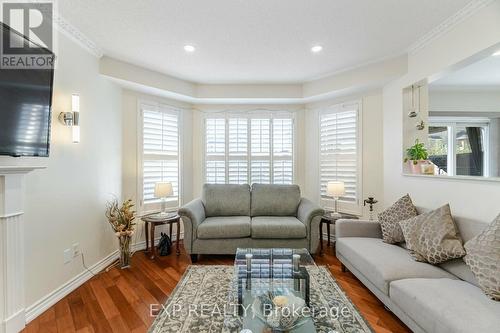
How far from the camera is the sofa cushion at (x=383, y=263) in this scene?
1917 mm

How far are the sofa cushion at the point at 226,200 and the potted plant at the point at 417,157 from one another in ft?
7.61

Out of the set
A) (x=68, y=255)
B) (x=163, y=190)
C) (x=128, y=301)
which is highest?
(x=163, y=190)

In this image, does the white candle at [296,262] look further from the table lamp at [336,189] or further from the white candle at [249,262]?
the table lamp at [336,189]

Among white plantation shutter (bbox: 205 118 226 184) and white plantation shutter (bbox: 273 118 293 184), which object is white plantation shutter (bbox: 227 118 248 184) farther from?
white plantation shutter (bbox: 273 118 293 184)

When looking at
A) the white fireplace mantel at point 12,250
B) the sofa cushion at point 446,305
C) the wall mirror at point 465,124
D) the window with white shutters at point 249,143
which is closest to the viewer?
the sofa cushion at point 446,305

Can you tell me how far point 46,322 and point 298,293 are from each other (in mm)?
2129

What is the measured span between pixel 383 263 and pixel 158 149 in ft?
11.1

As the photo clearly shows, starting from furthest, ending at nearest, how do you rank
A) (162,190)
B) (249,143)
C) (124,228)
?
(249,143), (162,190), (124,228)

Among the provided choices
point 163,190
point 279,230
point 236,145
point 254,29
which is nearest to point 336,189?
point 279,230

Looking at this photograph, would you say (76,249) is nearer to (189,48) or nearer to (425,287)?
(189,48)

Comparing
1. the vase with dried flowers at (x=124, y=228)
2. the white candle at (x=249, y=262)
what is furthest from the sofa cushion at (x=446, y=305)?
the vase with dried flowers at (x=124, y=228)

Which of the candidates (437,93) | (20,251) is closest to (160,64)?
(20,251)

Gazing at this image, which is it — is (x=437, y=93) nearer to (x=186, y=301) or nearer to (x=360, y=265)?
(x=360, y=265)

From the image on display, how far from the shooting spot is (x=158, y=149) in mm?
3820
